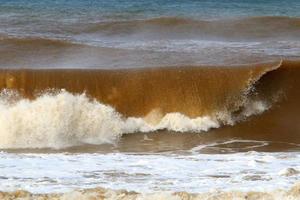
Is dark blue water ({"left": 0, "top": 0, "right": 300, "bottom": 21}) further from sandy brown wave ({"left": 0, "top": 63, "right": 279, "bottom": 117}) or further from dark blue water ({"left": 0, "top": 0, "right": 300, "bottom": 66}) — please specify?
sandy brown wave ({"left": 0, "top": 63, "right": 279, "bottom": 117})

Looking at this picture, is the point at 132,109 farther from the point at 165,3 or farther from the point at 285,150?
the point at 165,3

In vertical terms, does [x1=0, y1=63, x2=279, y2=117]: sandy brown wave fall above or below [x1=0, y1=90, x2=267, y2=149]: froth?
above

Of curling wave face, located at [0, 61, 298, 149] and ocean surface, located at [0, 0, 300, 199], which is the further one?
curling wave face, located at [0, 61, 298, 149]

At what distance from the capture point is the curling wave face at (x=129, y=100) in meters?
11.0

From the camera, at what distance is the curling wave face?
11016mm

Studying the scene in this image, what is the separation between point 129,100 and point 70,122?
125 centimetres

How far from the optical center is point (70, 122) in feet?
36.5

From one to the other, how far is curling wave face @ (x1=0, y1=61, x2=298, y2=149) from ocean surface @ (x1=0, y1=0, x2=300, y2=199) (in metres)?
0.02

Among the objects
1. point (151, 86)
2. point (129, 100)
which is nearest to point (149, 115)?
point (129, 100)

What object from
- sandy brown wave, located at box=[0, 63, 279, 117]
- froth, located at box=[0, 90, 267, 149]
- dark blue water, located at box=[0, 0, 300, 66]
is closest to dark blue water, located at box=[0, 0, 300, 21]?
dark blue water, located at box=[0, 0, 300, 66]

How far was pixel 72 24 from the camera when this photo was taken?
69.7 feet

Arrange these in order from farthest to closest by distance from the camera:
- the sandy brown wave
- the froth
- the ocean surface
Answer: the sandy brown wave, the froth, the ocean surface

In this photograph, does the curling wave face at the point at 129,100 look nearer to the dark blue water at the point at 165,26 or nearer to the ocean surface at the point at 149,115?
the ocean surface at the point at 149,115

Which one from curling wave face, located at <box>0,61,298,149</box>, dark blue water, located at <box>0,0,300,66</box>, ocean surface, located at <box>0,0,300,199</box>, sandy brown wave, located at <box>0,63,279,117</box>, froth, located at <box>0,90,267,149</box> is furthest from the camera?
dark blue water, located at <box>0,0,300,66</box>
